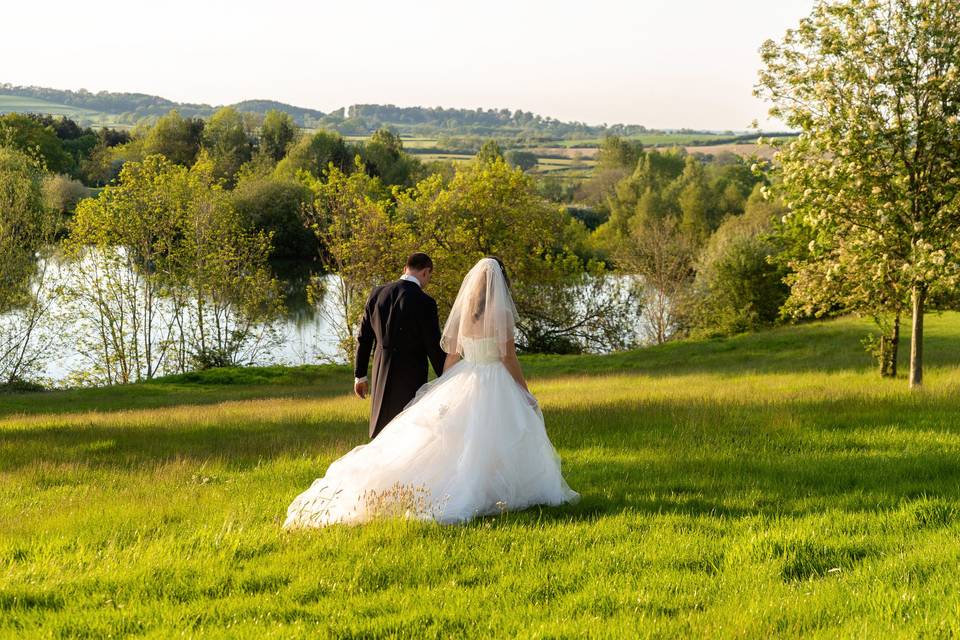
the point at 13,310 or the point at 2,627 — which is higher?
the point at 2,627

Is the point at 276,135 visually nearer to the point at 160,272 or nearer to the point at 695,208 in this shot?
the point at 695,208

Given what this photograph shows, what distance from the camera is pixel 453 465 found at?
762 centimetres

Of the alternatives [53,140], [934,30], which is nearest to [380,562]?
[934,30]

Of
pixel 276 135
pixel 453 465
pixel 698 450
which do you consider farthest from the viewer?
pixel 276 135

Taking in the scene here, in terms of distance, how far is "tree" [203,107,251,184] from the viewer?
9481 centimetres

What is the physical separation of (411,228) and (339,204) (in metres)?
4.78

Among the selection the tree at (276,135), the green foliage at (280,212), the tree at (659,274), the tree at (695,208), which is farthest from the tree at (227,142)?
the tree at (659,274)

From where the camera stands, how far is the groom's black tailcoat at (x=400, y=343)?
9.16 meters

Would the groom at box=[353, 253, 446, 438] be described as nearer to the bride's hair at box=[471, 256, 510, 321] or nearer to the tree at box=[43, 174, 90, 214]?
the bride's hair at box=[471, 256, 510, 321]

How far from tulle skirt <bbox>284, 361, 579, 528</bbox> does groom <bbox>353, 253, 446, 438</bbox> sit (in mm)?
973

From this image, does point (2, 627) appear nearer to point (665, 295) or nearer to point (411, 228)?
point (411, 228)

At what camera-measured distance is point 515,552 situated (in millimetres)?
5996

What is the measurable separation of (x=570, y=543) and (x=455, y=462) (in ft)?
5.73

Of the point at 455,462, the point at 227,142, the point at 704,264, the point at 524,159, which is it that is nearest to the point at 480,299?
the point at 455,462
